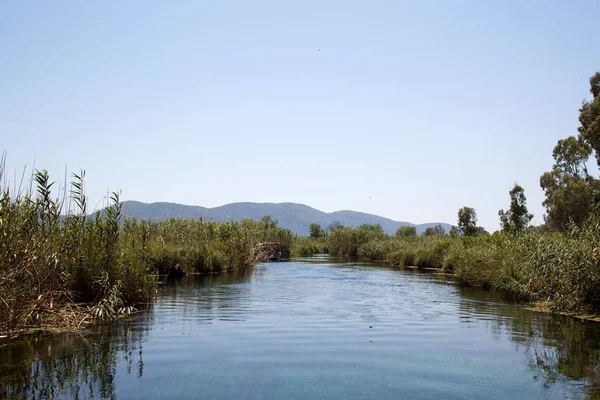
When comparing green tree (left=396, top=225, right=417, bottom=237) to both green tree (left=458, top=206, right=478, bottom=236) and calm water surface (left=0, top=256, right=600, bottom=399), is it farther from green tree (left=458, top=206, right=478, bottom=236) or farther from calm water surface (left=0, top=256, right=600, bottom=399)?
calm water surface (left=0, top=256, right=600, bottom=399)

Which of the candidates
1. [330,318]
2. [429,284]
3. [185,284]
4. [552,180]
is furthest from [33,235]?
[552,180]

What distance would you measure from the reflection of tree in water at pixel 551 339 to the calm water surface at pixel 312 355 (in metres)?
0.03

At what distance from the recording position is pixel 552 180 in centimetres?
6594

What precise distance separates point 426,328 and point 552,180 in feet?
190

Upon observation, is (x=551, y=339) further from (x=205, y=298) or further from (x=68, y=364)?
(x=205, y=298)

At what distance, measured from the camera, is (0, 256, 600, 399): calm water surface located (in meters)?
9.21

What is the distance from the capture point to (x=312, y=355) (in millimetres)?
12000

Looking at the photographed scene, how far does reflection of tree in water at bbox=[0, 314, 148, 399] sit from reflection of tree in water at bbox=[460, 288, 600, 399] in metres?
8.48

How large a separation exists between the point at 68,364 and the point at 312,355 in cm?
527

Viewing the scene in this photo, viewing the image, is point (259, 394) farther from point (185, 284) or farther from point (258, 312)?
point (185, 284)

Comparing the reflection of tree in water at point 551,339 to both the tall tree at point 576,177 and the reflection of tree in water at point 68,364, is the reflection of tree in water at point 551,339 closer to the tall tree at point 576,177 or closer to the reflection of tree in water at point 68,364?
the reflection of tree in water at point 68,364

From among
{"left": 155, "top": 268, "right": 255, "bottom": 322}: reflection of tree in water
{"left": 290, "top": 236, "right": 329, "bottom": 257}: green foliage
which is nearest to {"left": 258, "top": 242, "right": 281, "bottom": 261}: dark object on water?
{"left": 290, "top": 236, "right": 329, "bottom": 257}: green foliage

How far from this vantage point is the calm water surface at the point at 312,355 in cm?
921

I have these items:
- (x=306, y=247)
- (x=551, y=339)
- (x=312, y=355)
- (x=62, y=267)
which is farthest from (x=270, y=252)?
(x=312, y=355)
